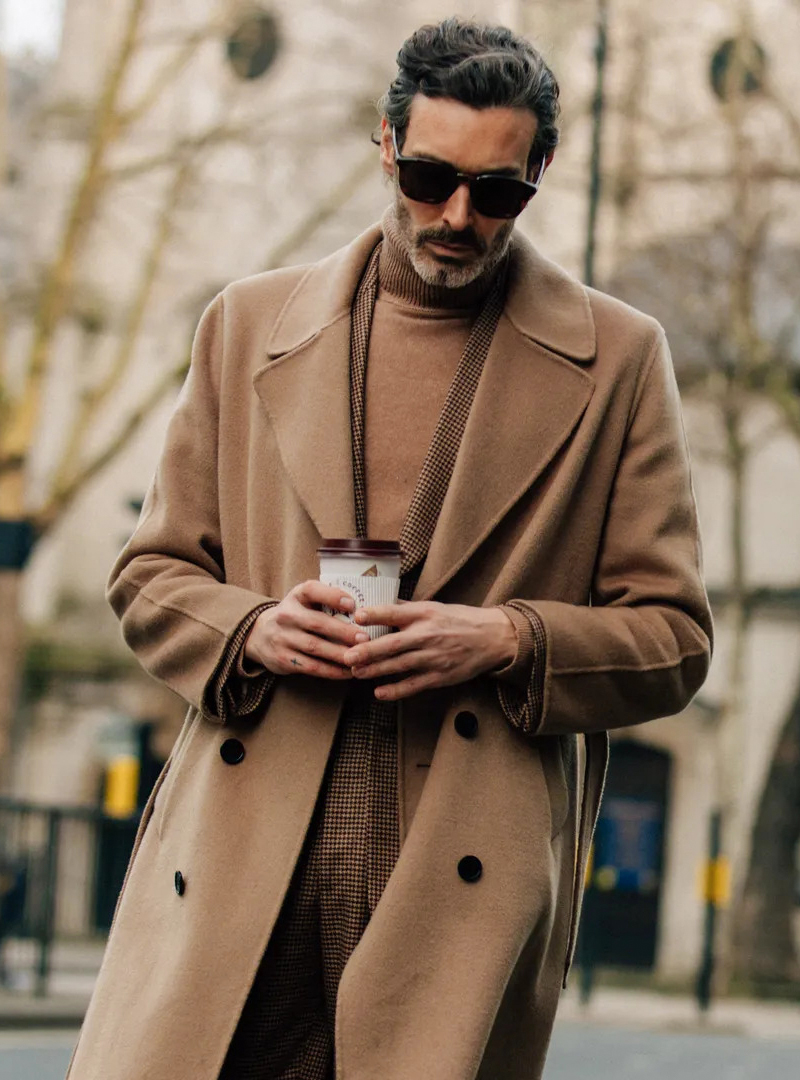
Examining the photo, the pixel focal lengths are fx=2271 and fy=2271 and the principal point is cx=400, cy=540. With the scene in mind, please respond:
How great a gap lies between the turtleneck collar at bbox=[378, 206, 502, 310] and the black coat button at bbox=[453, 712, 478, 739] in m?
0.63

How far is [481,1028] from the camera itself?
3.04 meters

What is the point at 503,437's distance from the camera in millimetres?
3266

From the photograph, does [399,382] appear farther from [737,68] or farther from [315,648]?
[737,68]

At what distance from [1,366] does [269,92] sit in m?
7.59

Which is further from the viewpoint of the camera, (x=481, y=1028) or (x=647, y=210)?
(x=647, y=210)

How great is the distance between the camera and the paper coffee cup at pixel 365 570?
9.71ft

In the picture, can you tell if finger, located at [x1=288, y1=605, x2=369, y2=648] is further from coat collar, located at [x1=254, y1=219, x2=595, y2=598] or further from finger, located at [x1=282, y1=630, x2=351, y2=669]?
coat collar, located at [x1=254, y1=219, x2=595, y2=598]

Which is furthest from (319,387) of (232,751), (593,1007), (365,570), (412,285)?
(593,1007)

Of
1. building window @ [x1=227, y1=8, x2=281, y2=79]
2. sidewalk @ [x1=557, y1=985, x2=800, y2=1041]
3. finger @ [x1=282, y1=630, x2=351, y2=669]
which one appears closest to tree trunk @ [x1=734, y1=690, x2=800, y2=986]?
sidewalk @ [x1=557, y1=985, x2=800, y2=1041]

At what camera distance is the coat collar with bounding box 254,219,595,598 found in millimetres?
3197

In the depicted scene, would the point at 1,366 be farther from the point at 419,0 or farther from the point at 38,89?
the point at 419,0

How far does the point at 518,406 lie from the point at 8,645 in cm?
1744

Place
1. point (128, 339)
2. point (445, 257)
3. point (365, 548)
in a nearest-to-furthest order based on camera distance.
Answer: point (365, 548) → point (445, 257) → point (128, 339)

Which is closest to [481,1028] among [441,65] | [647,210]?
[441,65]
